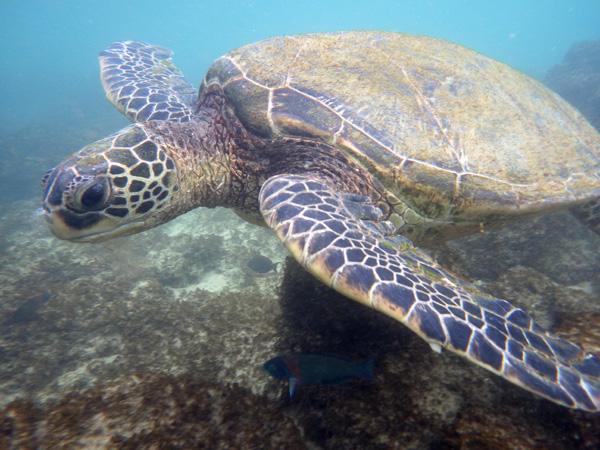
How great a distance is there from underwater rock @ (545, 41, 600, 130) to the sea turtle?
8.79 m

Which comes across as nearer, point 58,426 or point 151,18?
point 58,426

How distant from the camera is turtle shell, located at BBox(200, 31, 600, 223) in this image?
2.36 m

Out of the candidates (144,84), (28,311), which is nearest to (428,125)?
(144,84)

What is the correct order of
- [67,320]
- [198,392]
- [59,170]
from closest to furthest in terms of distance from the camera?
[198,392] → [59,170] → [67,320]

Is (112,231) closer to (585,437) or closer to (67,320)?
(67,320)

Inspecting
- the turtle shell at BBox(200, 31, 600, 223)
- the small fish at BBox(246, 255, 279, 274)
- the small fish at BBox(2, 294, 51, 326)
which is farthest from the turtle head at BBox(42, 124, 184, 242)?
the small fish at BBox(246, 255, 279, 274)

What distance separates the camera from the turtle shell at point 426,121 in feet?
7.75

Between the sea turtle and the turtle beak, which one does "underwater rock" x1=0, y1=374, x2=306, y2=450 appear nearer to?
the sea turtle

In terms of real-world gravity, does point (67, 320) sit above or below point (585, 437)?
below

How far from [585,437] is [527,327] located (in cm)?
47

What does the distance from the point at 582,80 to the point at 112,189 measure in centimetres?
1983

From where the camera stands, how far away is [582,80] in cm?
1340

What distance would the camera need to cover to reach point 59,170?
208cm

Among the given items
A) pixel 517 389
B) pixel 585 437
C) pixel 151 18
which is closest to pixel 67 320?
pixel 517 389
